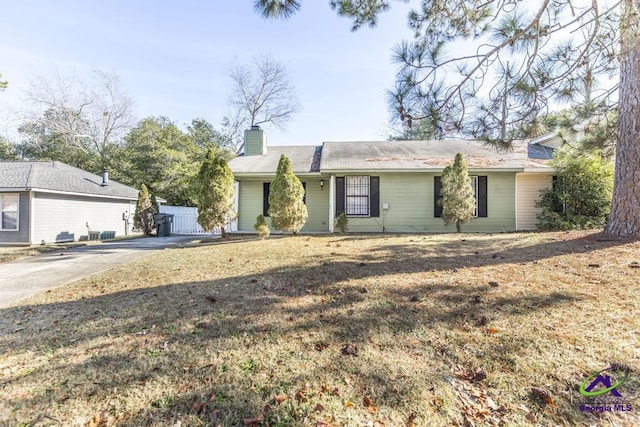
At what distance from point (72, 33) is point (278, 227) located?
1316cm

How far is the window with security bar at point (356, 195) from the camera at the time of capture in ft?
37.2

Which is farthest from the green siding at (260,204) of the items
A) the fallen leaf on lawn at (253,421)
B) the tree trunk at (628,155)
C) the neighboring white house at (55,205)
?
the fallen leaf on lawn at (253,421)

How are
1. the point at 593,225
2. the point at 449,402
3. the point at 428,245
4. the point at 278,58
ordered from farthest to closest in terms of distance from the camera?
the point at 278,58 < the point at 593,225 < the point at 428,245 < the point at 449,402

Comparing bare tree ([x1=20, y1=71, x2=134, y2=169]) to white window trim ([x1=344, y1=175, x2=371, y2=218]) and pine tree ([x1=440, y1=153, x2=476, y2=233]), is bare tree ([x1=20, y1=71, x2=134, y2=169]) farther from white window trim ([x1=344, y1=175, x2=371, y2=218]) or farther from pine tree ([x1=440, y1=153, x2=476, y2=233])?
pine tree ([x1=440, y1=153, x2=476, y2=233])

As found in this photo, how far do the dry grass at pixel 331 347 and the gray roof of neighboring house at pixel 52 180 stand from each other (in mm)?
10374

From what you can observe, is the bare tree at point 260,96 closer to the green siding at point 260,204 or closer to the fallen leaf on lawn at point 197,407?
the green siding at point 260,204

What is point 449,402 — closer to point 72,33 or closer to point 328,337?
point 328,337

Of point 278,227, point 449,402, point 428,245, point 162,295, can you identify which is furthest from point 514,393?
point 278,227

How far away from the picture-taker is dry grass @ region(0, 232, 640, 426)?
6.05ft

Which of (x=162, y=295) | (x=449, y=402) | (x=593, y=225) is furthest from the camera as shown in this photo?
(x=593, y=225)

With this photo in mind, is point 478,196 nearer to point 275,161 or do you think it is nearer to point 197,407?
point 275,161

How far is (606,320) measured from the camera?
108 inches

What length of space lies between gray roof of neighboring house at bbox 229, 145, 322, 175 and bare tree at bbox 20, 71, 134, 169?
53.5 ft

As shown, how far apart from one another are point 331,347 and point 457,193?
349 inches
